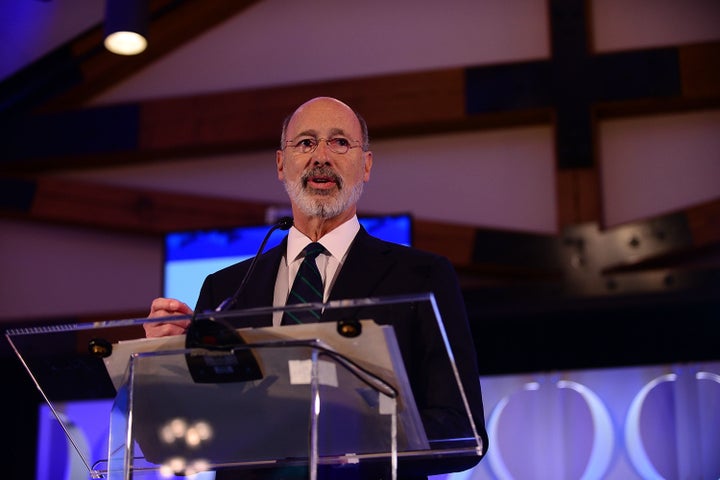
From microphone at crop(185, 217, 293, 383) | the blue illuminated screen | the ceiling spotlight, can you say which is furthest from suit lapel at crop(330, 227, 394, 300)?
the blue illuminated screen

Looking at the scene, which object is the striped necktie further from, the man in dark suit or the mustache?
the mustache

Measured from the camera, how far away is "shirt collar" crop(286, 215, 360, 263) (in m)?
2.40

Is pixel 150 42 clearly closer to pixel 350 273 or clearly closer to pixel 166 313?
pixel 350 273

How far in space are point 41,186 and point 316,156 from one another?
3915 mm

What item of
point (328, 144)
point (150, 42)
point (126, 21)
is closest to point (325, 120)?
point (328, 144)

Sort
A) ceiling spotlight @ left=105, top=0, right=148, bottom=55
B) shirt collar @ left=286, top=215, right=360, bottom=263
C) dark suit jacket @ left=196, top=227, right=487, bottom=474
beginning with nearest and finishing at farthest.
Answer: dark suit jacket @ left=196, top=227, right=487, bottom=474 < shirt collar @ left=286, top=215, right=360, bottom=263 < ceiling spotlight @ left=105, top=0, right=148, bottom=55

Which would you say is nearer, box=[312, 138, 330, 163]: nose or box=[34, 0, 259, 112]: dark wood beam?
box=[312, 138, 330, 163]: nose

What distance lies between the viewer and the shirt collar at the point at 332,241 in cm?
240

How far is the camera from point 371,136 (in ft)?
18.9

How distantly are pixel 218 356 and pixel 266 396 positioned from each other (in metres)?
0.11

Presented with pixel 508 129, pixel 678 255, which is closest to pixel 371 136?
pixel 508 129

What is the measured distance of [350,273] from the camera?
7.55 ft

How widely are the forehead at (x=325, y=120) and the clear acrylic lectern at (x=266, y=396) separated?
29.2 inches

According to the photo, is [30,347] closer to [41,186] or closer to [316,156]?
[316,156]
